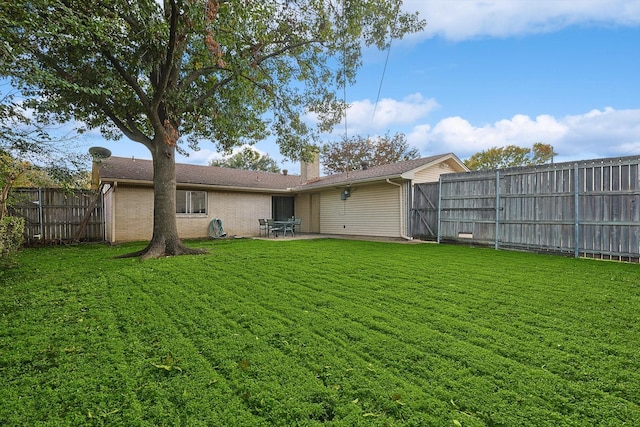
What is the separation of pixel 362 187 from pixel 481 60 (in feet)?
20.7

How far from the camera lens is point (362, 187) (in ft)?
44.3

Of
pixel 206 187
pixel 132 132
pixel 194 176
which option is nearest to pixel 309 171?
pixel 194 176

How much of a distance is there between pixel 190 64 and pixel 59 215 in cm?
727

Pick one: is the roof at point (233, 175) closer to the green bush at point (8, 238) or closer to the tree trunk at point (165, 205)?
the tree trunk at point (165, 205)

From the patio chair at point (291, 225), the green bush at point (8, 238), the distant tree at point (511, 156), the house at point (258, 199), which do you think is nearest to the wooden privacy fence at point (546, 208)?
the house at point (258, 199)

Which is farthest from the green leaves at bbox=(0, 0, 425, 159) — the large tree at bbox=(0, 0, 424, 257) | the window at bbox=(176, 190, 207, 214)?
the window at bbox=(176, 190, 207, 214)

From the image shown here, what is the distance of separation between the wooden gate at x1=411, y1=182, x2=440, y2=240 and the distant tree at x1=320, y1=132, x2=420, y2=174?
17.4 metres

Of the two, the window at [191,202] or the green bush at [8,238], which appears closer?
the green bush at [8,238]

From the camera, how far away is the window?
13.1 meters

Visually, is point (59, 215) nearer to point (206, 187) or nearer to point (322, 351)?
point (206, 187)

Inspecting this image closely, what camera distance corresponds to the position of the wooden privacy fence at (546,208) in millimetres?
6824

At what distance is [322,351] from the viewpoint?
2648mm

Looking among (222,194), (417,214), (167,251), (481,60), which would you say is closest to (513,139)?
(481,60)

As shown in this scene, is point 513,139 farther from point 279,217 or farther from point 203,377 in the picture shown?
point 203,377
